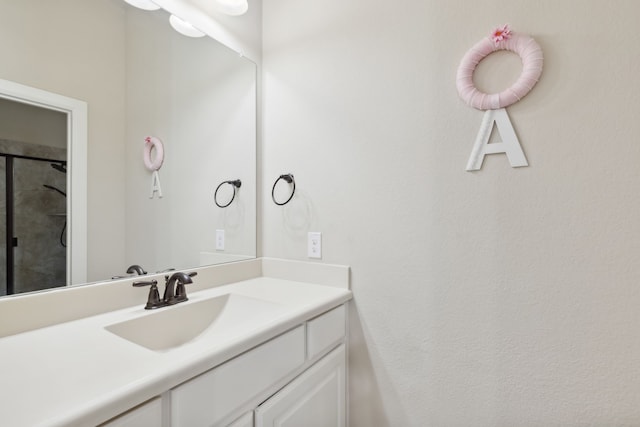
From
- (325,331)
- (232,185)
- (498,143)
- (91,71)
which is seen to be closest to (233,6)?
(91,71)

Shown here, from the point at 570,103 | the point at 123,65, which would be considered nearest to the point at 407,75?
the point at 570,103

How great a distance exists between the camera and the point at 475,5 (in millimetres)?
1133

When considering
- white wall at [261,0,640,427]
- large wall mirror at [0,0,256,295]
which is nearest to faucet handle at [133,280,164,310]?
large wall mirror at [0,0,256,295]

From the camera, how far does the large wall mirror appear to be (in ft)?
3.10

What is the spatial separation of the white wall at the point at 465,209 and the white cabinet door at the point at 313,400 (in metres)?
0.12

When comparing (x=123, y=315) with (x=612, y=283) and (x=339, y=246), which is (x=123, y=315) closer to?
(x=339, y=246)

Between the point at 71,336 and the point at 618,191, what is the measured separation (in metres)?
1.69

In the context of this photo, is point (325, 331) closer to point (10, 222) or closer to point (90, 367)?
point (90, 367)

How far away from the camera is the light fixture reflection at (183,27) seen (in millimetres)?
1345

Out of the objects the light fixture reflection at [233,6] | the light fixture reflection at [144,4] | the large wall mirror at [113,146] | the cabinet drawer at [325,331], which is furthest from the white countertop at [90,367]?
the light fixture reflection at [233,6]

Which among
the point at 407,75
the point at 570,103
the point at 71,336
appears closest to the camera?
the point at 71,336

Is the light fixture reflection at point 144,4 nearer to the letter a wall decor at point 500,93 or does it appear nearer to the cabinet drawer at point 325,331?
the letter a wall decor at point 500,93

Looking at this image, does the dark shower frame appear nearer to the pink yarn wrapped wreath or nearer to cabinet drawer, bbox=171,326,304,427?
cabinet drawer, bbox=171,326,304,427

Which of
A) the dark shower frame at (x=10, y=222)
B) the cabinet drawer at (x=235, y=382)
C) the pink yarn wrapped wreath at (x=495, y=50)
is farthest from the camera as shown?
the pink yarn wrapped wreath at (x=495, y=50)
